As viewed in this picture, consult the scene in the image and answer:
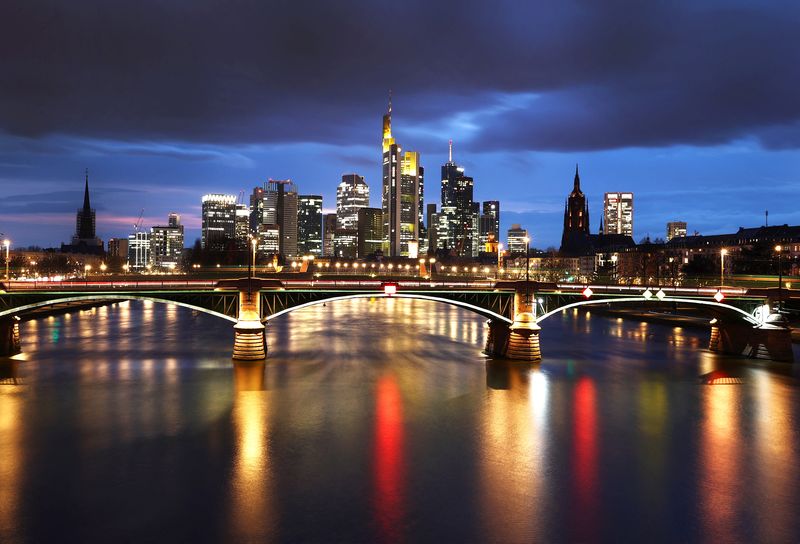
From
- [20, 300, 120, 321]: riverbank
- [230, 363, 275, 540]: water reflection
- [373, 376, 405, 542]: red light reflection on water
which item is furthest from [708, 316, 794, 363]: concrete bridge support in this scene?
[20, 300, 120, 321]: riverbank

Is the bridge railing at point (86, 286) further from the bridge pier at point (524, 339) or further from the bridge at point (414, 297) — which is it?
the bridge pier at point (524, 339)

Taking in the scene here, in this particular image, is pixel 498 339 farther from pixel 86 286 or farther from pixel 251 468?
pixel 86 286

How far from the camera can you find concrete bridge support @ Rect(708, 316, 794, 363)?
65812 mm

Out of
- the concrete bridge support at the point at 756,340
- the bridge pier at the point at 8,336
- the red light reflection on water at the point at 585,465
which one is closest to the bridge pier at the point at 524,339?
the red light reflection on water at the point at 585,465

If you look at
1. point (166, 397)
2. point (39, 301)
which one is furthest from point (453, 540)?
point (39, 301)

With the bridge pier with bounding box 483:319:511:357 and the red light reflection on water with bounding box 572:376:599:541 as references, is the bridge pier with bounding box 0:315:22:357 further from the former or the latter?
the red light reflection on water with bounding box 572:376:599:541

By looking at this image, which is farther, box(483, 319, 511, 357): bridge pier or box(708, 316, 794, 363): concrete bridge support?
box(483, 319, 511, 357): bridge pier

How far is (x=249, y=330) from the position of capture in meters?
62.0

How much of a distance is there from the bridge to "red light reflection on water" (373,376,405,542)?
642 inches

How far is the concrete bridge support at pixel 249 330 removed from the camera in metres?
60.5

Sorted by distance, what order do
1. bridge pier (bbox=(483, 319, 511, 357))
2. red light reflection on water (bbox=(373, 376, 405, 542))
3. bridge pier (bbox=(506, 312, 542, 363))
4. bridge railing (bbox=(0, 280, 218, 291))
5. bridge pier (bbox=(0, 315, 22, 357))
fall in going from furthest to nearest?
bridge pier (bbox=(483, 319, 511, 357)) < bridge pier (bbox=(506, 312, 542, 363)) < bridge pier (bbox=(0, 315, 22, 357)) < bridge railing (bbox=(0, 280, 218, 291)) < red light reflection on water (bbox=(373, 376, 405, 542))

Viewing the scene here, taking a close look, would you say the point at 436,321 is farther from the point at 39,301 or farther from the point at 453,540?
the point at 453,540

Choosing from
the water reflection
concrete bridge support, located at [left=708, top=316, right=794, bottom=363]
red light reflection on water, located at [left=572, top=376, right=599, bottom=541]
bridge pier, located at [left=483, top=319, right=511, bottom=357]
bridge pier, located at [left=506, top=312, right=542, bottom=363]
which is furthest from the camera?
bridge pier, located at [left=483, top=319, right=511, bottom=357]

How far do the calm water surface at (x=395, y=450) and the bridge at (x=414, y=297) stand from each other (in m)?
3.44
